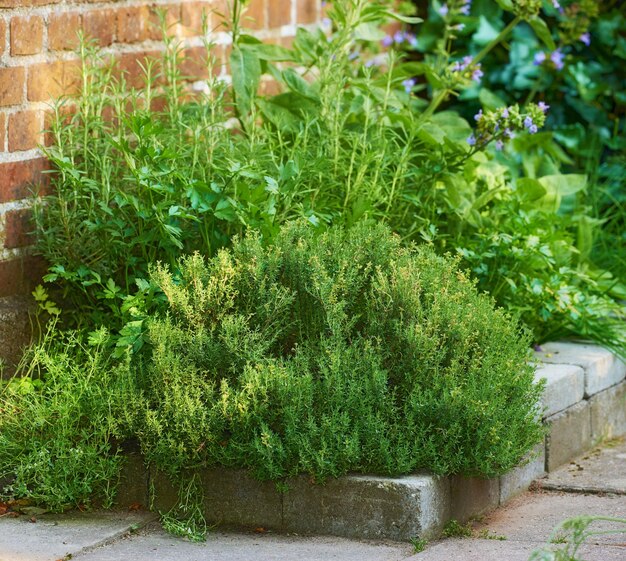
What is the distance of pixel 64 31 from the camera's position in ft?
11.7

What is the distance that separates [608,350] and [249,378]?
184 centimetres

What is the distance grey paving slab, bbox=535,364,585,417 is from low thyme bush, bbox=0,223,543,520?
19.7 inches

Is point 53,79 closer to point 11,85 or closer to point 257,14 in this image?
point 11,85

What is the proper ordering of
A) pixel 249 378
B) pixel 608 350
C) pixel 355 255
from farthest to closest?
1. pixel 608 350
2. pixel 355 255
3. pixel 249 378

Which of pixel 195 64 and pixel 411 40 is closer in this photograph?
pixel 195 64

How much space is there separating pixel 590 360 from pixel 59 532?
2.13m

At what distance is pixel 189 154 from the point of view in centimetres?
352

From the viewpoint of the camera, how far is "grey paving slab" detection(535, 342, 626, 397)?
13.3 feet

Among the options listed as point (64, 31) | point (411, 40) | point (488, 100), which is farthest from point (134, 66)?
point (411, 40)

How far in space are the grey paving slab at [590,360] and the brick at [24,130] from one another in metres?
1.96

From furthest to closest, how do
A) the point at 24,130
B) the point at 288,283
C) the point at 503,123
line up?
the point at 503,123, the point at 24,130, the point at 288,283

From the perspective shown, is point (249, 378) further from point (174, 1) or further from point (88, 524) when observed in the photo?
point (174, 1)

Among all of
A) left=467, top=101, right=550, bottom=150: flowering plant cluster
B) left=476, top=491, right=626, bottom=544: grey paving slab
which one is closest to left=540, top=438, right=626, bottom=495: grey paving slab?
left=476, top=491, right=626, bottom=544: grey paving slab

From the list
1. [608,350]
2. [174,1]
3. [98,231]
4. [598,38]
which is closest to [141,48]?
[174,1]
